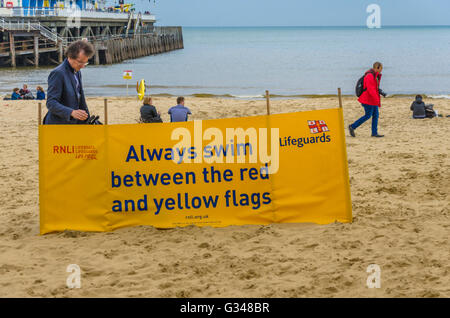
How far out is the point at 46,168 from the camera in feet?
19.5

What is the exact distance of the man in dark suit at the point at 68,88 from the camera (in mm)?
5863

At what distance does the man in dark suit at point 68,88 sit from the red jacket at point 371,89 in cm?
713

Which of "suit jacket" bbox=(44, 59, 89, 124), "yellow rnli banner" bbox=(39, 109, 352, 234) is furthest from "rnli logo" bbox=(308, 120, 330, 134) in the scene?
"suit jacket" bbox=(44, 59, 89, 124)

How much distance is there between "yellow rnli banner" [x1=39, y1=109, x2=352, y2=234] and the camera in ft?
19.6

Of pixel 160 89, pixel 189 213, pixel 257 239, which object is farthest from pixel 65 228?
pixel 160 89

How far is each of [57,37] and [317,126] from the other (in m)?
47.6

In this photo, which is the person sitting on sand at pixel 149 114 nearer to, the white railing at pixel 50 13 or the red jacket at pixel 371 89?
the red jacket at pixel 371 89

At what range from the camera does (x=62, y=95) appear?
6047mm

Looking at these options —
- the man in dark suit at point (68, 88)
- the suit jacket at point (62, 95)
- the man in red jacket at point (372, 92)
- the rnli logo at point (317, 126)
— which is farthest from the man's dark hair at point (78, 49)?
the man in red jacket at point (372, 92)

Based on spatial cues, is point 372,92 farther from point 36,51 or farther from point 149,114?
point 36,51

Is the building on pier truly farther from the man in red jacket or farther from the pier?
the man in red jacket

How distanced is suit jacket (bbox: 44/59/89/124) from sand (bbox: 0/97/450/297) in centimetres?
119
